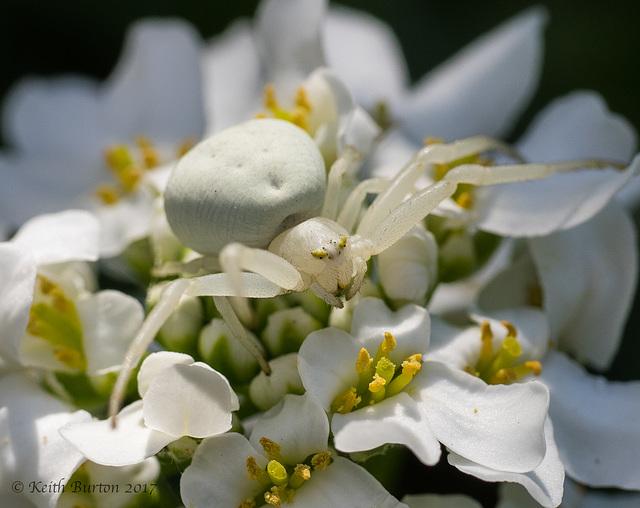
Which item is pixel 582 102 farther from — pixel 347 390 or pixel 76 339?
pixel 76 339

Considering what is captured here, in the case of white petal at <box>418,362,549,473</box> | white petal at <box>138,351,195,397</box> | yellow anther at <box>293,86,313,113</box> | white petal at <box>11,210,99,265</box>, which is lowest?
white petal at <box>418,362,549,473</box>

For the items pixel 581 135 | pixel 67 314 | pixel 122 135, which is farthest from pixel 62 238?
pixel 581 135

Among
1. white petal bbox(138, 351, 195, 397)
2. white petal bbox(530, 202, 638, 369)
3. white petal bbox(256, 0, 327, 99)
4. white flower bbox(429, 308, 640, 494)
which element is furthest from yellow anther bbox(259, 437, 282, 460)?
white petal bbox(256, 0, 327, 99)

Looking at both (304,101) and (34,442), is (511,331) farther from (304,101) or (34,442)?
(34,442)

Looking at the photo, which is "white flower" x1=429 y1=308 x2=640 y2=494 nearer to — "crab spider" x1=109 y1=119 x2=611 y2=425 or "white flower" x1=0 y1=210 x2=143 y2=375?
"crab spider" x1=109 y1=119 x2=611 y2=425

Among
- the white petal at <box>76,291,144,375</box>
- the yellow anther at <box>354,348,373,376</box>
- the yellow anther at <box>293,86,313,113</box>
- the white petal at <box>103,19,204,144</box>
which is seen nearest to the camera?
the yellow anther at <box>354,348,373,376</box>

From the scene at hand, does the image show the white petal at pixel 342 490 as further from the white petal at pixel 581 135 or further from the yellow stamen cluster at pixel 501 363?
the white petal at pixel 581 135
